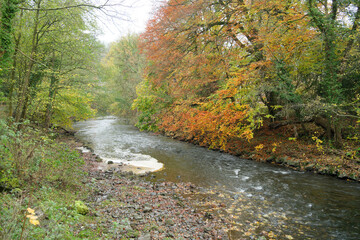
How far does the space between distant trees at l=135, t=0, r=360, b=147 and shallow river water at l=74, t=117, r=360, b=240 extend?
2305 millimetres

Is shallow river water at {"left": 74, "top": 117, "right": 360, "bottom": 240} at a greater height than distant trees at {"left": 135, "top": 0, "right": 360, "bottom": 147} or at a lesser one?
lesser

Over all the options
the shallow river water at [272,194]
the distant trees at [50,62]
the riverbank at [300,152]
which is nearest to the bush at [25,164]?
the distant trees at [50,62]

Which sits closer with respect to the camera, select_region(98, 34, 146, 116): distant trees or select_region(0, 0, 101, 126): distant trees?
select_region(0, 0, 101, 126): distant trees

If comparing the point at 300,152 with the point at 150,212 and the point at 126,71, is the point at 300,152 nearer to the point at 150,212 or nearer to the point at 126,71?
the point at 150,212

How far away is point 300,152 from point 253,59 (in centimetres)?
596

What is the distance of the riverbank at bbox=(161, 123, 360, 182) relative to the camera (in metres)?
9.81

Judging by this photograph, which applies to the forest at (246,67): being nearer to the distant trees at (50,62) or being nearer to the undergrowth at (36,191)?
the distant trees at (50,62)

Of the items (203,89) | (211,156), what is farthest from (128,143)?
(203,89)

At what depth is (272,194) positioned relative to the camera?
8.02 meters

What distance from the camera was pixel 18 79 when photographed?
1255 centimetres

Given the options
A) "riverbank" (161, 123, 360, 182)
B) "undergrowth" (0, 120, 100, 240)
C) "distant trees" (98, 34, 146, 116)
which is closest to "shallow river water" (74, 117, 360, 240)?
"riverbank" (161, 123, 360, 182)

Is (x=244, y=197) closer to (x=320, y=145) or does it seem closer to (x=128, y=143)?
(x=320, y=145)

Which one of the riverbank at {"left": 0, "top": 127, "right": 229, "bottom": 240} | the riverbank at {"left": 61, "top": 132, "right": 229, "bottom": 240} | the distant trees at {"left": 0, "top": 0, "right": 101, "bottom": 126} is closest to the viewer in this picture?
the riverbank at {"left": 0, "top": 127, "right": 229, "bottom": 240}

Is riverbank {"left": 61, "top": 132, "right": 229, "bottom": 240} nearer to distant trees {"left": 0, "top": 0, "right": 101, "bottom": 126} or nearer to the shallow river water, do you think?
the shallow river water
